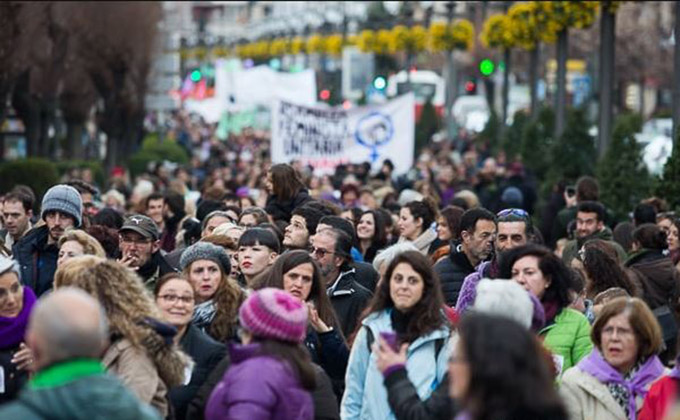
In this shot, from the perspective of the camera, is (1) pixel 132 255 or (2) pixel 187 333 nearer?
(2) pixel 187 333

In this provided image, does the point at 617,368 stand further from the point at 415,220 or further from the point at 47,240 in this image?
the point at 415,220

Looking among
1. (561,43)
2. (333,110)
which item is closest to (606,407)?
(333,110)

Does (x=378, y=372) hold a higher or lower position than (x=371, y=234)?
lower

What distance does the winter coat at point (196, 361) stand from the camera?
8.80m

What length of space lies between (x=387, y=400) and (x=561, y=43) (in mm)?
26260

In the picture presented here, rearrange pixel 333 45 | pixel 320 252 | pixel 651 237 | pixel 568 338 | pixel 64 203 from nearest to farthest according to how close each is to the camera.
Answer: pixel 568 338 < pixel 320 252 < pixel 64 203 < pixel 651 237 < pixel 333 45

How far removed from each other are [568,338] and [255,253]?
3.01 meters

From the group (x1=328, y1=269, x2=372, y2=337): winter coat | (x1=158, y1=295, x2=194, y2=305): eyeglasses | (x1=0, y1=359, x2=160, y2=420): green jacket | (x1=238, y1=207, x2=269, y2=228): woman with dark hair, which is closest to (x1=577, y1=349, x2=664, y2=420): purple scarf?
(x1=158, y1=295, x2=194, y2=305): eyeglasses

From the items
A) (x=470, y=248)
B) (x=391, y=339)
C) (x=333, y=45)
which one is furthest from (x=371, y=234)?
(x=333, y=45)

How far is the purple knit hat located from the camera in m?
7.46

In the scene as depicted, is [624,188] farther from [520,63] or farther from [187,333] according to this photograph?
[520,63]

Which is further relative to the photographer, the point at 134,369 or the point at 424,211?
the point at 424,211

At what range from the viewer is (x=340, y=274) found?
1192 centimetres

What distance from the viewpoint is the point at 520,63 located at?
79875 millimetres
